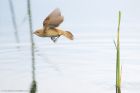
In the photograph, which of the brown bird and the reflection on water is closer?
the brown bird

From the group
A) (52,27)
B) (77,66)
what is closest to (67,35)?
(52,27)

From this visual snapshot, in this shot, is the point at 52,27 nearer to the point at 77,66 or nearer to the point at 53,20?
the point at 53,20

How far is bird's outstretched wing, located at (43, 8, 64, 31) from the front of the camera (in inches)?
17.6

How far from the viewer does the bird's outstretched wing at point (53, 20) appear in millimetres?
448

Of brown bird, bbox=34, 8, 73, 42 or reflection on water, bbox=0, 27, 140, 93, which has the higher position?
brown bird, bbox=34, 8, 73, 42

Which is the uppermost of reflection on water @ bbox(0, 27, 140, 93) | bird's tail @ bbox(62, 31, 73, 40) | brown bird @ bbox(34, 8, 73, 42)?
brown bird @ bbox(34, 8, 73, 42)

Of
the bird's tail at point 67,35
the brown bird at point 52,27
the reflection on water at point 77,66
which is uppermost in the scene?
the brown bird at point 52,27

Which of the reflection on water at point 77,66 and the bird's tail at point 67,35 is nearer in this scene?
the bird's tail at point 67,35

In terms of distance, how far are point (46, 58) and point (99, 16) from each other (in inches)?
99.0

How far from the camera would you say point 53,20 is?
45cm

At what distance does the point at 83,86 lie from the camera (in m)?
1.20
